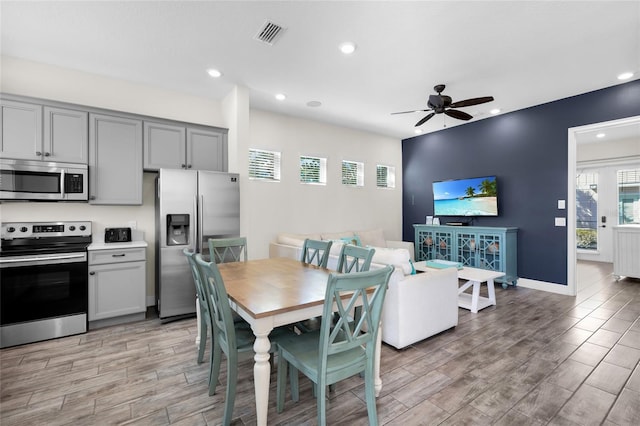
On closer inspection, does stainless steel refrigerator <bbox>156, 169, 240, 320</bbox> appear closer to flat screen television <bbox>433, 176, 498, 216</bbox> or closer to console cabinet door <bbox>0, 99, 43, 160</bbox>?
console cabinet door <bbox>0, 99, 43, 160</bbox>

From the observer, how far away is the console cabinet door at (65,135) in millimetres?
3143

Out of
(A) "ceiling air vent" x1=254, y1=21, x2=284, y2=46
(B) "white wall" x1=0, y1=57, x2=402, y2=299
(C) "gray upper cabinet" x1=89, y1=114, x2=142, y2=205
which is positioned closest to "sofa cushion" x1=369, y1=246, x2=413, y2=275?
(B) "white wall" x1=0, y1=57, x2=402, y2=299

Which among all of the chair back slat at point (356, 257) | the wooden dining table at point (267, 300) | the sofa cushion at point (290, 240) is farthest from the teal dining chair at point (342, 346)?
the sofa cushion at point (290, 240)

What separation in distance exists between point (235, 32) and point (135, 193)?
226cm

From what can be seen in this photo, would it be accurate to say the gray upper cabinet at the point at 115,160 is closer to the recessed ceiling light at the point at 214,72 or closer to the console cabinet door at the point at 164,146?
the console cabinet door at the point at 164,146

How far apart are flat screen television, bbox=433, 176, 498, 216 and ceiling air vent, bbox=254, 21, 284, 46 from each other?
451 cm

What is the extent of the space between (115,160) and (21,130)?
84cm

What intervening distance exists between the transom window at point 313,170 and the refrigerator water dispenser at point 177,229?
2.37m

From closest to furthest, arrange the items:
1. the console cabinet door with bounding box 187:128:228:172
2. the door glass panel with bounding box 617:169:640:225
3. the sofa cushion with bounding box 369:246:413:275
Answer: the sofa cushion with bounding box 369:246:413:275 → the console cabinet door with bounding box 187:128:228:172 → the door glass panel with bounding box 617:169:640:225

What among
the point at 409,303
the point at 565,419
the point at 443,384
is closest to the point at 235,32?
the point at 409,303

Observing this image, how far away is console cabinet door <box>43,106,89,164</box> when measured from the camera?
10.3ft

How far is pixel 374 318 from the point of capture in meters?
1.68

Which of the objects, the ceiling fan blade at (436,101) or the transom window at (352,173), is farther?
the transom window at (352,173)

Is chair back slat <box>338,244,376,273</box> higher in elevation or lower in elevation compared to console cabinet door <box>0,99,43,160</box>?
lower
